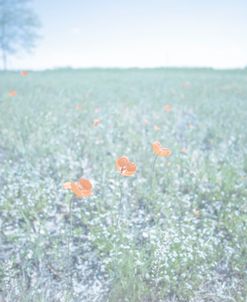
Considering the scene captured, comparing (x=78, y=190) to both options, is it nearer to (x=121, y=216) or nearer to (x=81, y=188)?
(x=81, y=188)

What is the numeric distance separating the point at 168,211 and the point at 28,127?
398cm

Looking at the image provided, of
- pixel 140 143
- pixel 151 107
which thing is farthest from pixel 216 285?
pixel 151 107

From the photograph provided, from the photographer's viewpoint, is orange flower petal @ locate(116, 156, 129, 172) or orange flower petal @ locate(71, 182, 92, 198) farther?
orange flower petal @ locate(116, 156, 129, 172)

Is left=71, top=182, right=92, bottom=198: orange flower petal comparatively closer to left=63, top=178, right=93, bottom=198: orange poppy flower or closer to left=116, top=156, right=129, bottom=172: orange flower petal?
left=63, top=178, right=93, bottom=198: orange poppy flower

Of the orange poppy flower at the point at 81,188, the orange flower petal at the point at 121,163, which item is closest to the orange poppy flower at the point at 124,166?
the orange flower petal at the point at 121,163

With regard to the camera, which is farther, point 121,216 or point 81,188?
point 121,216

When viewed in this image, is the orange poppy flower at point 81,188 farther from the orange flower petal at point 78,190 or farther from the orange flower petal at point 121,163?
the orange flower petal at point 121,163

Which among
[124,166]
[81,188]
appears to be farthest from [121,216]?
[81,188]

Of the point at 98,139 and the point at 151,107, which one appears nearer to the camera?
the point at 98,139

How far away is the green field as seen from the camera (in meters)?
3.60

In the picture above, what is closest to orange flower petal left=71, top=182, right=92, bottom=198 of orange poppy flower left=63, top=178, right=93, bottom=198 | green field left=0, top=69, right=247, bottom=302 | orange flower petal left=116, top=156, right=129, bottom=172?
orange poppy flower left=63, top=178, right=93, bottom=198

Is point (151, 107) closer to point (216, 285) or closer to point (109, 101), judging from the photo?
point (109, 101)

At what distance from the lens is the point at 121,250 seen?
3.89 meters

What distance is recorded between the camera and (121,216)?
461 cm
